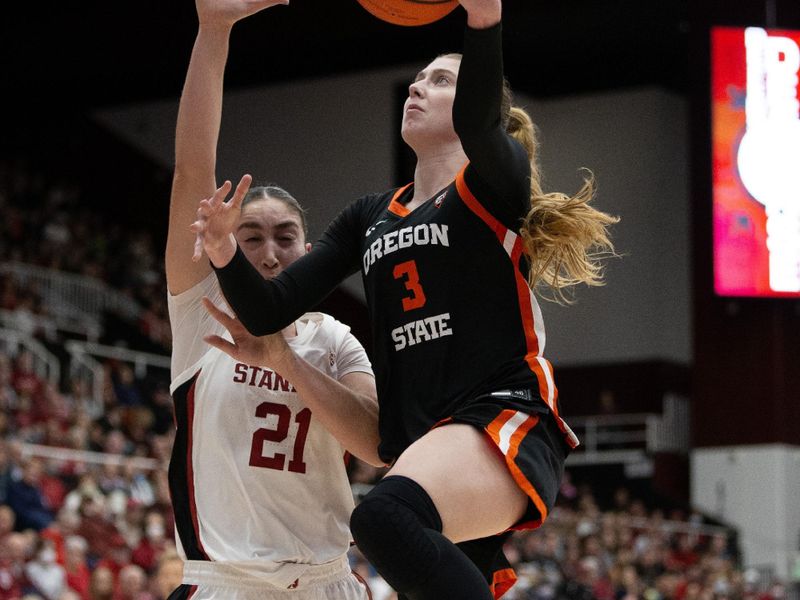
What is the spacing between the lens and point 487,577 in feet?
12.8

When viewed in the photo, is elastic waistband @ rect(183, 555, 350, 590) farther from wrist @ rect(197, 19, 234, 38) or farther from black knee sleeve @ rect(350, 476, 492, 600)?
wrist @ rect(197, 19, 234, 38)

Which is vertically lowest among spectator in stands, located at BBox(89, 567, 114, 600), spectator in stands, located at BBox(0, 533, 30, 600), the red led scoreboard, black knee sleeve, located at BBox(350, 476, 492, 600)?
spectator in stands, located at BBox(89, 567, 114, 600)

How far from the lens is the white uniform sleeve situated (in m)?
4.36

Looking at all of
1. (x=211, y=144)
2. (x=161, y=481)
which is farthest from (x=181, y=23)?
(x=211, y=144)

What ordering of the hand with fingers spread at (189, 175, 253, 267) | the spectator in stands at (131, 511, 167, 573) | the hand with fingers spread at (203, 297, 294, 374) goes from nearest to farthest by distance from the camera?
the hand with fingers spread at (189, 175, 253, 267)
the hand with fingers spread at (203, 297, 294, 374)
the spectator in stands at (131, 511, 167, 573)

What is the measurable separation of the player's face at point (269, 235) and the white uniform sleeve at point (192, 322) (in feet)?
0.52

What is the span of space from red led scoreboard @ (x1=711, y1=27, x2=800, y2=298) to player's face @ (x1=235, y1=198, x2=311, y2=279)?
17.2 meters

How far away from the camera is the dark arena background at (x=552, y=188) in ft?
58.3

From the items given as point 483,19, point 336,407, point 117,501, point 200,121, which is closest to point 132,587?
point 117,501

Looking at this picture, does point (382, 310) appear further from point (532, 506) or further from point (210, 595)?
point (210, 595)

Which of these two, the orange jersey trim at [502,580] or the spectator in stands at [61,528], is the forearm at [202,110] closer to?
the orange jersey trim at [502,580]

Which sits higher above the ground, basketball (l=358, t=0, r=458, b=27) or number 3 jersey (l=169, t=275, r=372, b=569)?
basketball (l=358, t=0, r=458, b=27)

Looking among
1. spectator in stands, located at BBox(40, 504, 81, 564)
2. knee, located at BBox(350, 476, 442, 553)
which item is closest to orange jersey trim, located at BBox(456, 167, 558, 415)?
knee, located at BBox(350, 476, 442, 553)

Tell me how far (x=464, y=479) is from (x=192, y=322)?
1.22 meters
